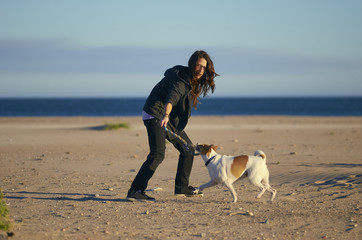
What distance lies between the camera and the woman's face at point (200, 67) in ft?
22.1

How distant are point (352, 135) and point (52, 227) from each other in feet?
53.2

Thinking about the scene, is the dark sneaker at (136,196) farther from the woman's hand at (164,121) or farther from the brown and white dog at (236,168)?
the woman's hand at (164,121)

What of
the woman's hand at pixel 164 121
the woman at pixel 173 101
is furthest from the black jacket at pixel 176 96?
the woman's hand at pixel 164 121

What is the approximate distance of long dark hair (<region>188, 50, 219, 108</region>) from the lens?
6.75 m

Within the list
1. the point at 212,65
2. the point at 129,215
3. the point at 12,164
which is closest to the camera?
the point at 129,215

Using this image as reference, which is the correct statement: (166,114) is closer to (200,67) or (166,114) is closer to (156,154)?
(156,154)

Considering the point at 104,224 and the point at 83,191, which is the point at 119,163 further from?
the point at 104,224

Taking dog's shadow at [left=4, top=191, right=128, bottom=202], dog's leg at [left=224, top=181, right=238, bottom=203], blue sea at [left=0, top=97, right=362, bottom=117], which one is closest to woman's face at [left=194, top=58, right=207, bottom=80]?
dog's leg at [left=224, top=181, right=238, bottom=203]

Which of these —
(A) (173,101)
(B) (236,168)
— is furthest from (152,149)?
(B) (236,168)

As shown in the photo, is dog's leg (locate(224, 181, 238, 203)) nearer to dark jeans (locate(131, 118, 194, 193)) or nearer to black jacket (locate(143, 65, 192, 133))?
dark jeans (locate(131, 118, 194, 193))

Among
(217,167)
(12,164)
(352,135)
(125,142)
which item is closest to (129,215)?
(217,167)

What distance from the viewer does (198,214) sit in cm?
633

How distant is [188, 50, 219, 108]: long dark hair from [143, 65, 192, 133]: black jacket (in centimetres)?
Answer: 17

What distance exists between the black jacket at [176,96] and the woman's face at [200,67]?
0.37 feet
